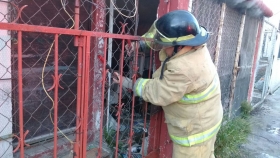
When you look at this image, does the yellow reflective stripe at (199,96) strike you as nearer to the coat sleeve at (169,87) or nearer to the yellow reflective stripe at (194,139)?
the coat sleeve at (169,87)

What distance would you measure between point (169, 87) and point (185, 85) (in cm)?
12

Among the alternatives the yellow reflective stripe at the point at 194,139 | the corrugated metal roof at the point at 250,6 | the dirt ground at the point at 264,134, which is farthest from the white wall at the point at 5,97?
the dirt ground at the point at 264,134

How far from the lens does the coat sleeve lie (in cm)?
170

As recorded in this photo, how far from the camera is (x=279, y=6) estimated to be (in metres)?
8.51

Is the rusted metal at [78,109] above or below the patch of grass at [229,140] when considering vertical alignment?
above

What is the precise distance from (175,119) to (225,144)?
1.97 metres

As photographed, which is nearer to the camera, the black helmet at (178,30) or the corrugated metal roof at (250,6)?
the black helmet at (178,30)

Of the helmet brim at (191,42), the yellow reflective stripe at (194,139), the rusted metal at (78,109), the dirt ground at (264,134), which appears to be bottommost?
the dirt ground at (264,134)

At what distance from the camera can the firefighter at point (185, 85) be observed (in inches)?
67.1

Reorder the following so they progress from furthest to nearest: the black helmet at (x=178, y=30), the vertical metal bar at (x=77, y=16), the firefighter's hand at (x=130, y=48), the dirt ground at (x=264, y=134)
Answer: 1. the dirt ground at (x=264, y=134)
2. the firefighter's hand at (x=130, y=48)
3. the black helmet at (x=178, y=30)
4. the vertical metal bar at (x=77, y=16)

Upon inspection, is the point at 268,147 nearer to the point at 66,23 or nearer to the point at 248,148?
the point at 248,148

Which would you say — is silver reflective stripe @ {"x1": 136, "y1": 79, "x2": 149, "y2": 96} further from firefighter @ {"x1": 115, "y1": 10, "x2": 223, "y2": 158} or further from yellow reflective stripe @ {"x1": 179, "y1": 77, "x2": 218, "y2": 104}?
yellow reflective stripe @ {"x1": 179, "y1": 77, "x2": 218, "y2": 104}

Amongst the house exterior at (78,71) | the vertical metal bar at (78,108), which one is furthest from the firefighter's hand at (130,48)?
the vertical metal bar at (78,108)

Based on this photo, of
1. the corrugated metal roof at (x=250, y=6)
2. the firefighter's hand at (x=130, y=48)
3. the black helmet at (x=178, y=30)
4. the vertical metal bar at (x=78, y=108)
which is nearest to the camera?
the vertical metal bar at (x=78, y=108)
